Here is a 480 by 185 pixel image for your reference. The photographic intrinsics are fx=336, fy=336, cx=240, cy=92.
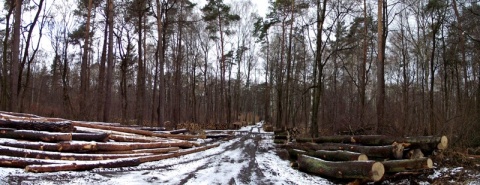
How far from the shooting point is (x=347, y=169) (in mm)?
8047

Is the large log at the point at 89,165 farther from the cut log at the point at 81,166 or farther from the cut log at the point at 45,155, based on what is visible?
the cut log at the point at 45,155

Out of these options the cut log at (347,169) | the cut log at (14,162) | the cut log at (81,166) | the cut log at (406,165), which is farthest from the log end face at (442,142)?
the cut log at (14,162)

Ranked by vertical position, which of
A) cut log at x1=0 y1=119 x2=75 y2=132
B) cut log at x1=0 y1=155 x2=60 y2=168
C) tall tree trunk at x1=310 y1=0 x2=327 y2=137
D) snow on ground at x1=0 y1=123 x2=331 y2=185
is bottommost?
snow on ground at x1=0 y1=123 x2=331 y2=185

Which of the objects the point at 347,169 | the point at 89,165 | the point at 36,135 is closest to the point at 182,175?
the point at 89,165

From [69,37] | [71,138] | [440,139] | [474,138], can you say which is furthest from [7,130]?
[69,37]

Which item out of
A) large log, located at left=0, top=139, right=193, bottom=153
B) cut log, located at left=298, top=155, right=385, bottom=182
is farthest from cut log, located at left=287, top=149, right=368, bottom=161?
large log, located at left=0, top=139, right=193, bottom=153

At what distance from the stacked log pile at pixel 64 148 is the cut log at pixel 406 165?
6.87 metres

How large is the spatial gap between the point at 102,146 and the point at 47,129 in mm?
1625

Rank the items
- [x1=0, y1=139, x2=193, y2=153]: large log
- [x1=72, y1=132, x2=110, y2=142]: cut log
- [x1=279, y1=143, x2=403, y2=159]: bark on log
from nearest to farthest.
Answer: [x1=279, y1=143, x2=403, y2=159]: bark on log, [x1=0, y1=139, x2=193, y2=153]: large log, [x1=72, y1=132, x2=110, y2=142]: cut log

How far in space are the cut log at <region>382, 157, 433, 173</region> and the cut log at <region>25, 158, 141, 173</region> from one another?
684 cm

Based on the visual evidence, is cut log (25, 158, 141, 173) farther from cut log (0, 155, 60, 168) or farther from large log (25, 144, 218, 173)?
cut log (0, 155, 60, 168)

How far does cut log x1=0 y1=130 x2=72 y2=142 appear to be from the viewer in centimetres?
945

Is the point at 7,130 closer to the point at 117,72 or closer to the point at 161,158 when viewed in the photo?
the point at 161,158

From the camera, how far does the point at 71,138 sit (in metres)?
9.92
